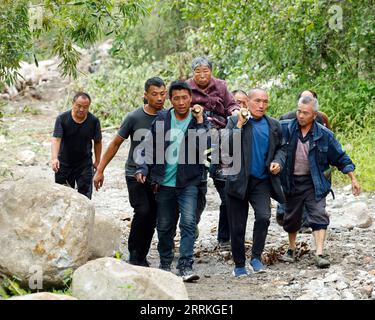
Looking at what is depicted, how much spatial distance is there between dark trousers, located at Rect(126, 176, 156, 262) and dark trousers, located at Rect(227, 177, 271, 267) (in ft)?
2.56

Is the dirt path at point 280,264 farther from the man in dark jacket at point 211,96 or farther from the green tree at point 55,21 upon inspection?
the green tree at point 55,21

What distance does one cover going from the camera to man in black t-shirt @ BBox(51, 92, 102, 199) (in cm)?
907

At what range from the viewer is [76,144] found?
30.2 ft

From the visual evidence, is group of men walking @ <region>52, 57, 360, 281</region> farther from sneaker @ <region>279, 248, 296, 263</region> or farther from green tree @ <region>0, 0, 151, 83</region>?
green tree @ <region>0, 0, 151, 83</region>

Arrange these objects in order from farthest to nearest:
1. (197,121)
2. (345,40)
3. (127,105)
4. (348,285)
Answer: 1. (127,105)
2. (345,40)
3. (197,121)
4. (348,285)

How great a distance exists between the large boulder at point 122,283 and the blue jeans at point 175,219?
1455mm

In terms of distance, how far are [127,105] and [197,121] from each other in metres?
12.3

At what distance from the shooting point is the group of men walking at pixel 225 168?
25.1 feet

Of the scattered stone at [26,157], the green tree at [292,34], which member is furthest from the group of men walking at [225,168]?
the scattered stone at [26,157]

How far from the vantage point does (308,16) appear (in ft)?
42.9

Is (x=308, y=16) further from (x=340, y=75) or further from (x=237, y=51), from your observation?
(x=237, y=51)

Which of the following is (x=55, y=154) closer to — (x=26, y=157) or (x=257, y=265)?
(x=257, y=265)

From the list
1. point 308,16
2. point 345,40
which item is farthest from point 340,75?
point 308,16

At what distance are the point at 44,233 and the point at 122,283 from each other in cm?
139
